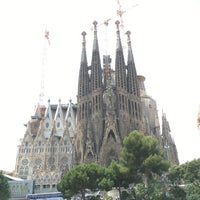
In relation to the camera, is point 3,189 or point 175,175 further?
point 175,175

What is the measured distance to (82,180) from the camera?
1305 inches

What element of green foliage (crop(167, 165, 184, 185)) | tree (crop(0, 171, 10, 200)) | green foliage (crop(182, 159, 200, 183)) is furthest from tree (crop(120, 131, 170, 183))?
tree (crop(0, 171, 10, 200))

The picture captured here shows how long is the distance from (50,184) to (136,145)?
108 ft

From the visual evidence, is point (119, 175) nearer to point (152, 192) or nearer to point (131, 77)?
point (152, 192)

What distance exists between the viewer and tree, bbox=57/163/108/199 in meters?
33.2

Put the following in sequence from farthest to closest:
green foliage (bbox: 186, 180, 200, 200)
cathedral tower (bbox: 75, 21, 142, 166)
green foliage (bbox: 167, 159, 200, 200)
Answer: cathedral tower (bbox: 75, 21, 142, 166) → green foliage (bbox: 167, 159, 200, 200) → green foliage (bbox: 186, 180, 200, 200)

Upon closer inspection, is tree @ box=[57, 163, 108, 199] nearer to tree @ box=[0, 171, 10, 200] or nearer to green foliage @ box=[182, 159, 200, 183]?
tree @ box=[0, 171, 10, 200]

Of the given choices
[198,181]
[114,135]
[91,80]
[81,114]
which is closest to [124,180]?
[198,181]

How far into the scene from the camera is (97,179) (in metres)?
34.9

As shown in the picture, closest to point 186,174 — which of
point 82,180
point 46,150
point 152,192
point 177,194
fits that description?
point 177,194

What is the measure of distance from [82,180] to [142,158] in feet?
28.5

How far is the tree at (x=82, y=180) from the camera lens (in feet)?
109

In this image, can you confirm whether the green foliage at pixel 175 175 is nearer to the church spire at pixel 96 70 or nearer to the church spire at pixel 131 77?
the church spire at pixel 131 77

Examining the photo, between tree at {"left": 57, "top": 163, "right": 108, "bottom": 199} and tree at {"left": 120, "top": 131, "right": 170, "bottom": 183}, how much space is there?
162 inches
